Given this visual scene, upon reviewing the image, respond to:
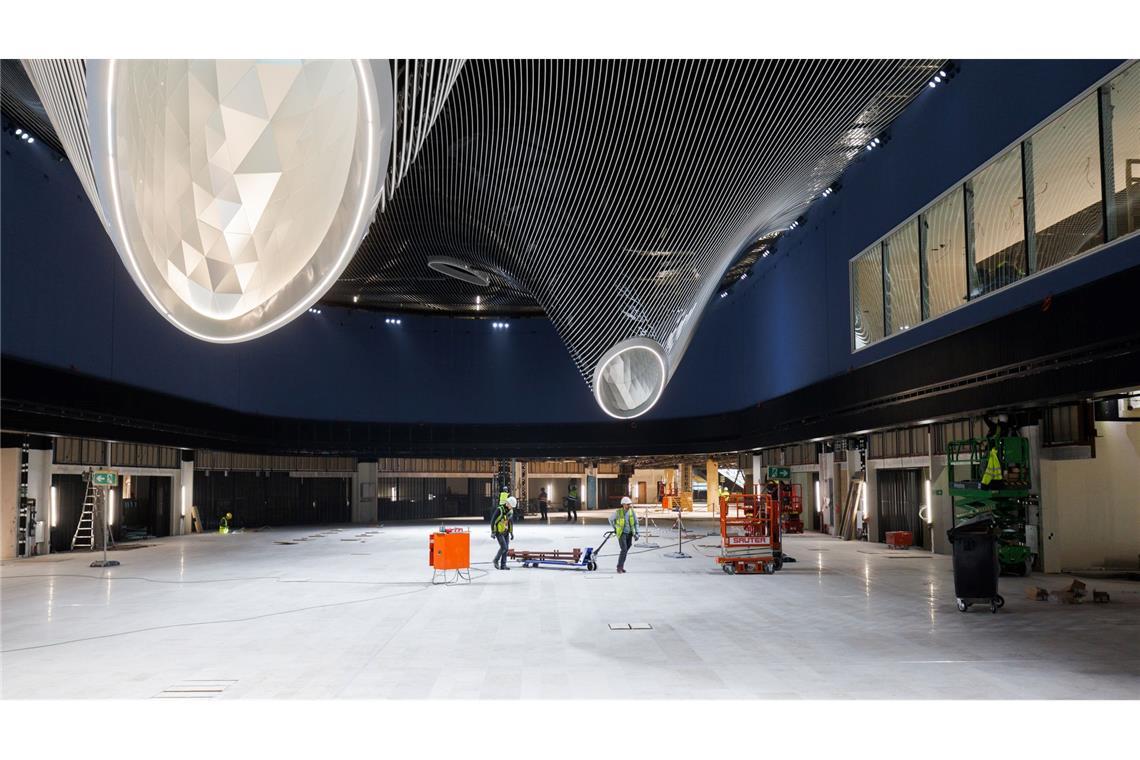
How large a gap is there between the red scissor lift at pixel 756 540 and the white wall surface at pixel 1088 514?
5.55 m

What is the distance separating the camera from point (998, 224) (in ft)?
54.7

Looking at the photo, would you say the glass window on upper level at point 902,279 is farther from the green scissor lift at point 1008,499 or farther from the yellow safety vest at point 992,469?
the yellow safety vest at point 992,469

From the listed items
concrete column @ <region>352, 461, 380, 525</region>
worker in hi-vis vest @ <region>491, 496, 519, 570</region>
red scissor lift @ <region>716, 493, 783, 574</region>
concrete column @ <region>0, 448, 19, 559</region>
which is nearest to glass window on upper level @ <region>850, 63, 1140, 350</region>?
red scissor lift @ <region>716, 493, 783, 574</region>

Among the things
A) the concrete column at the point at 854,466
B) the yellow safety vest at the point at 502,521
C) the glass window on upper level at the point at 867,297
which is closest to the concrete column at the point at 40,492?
the yellow safety vest at the point at 502,521

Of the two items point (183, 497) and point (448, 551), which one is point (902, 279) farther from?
point (183, 497)

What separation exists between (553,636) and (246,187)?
697 cm

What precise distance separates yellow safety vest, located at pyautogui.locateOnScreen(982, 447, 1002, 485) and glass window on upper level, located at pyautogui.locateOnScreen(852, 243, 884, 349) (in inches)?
290

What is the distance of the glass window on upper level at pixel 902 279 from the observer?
830 inches

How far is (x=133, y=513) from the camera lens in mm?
31672

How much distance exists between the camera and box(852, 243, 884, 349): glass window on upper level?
23.7 metres

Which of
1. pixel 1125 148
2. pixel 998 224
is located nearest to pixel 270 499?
pixel 998 224

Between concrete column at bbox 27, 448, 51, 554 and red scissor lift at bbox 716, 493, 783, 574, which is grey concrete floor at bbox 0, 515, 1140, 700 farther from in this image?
concrete column at bbox 27, 448, 51, 554
